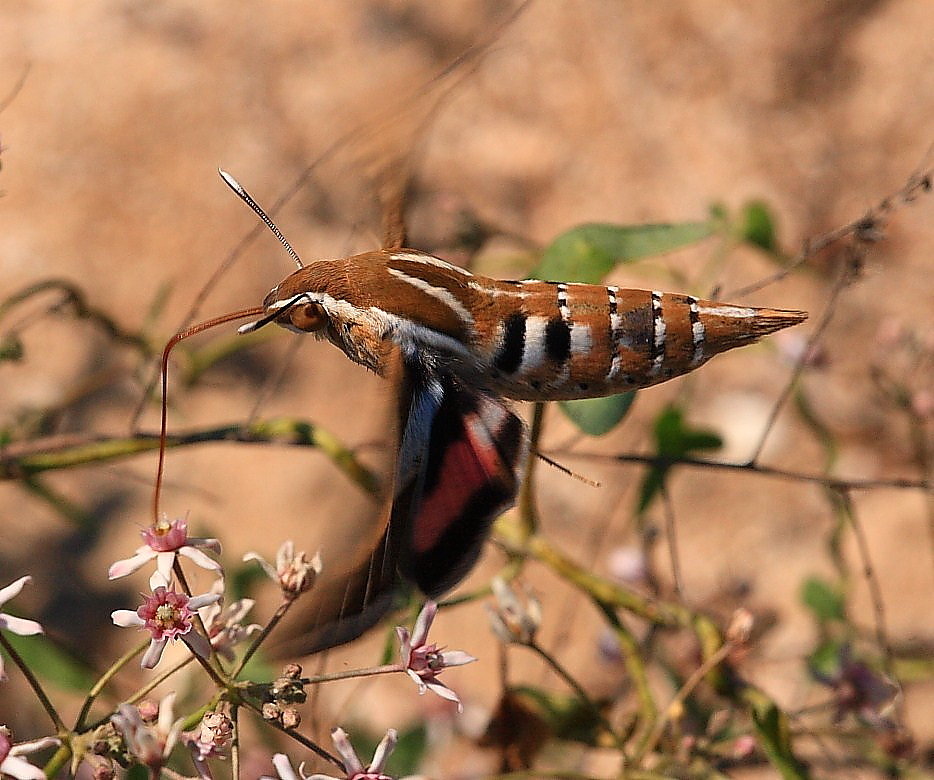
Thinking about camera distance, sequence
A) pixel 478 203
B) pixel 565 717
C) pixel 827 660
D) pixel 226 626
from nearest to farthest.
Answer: pixel 226 626, pixel 565 717, pixel 827 660, pixel 478 203

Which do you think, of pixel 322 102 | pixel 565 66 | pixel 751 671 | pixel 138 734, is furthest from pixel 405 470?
pixel 565 66

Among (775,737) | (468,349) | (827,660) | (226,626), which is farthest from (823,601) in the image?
(226,626)

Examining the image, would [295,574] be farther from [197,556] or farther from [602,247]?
[602,247]

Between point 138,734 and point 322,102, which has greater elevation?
point 322,102

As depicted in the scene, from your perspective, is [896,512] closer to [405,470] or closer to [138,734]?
[405,470]

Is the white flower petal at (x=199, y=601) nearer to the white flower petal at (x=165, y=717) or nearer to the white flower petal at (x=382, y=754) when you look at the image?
the white flower petal at (x=165, y=717)

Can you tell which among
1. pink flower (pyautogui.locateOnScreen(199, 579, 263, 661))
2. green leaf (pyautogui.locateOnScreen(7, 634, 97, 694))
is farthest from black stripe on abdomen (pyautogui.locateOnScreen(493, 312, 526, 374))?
green leaf (pyautogui.locateOnScreen(7, 634, 97, 694))
